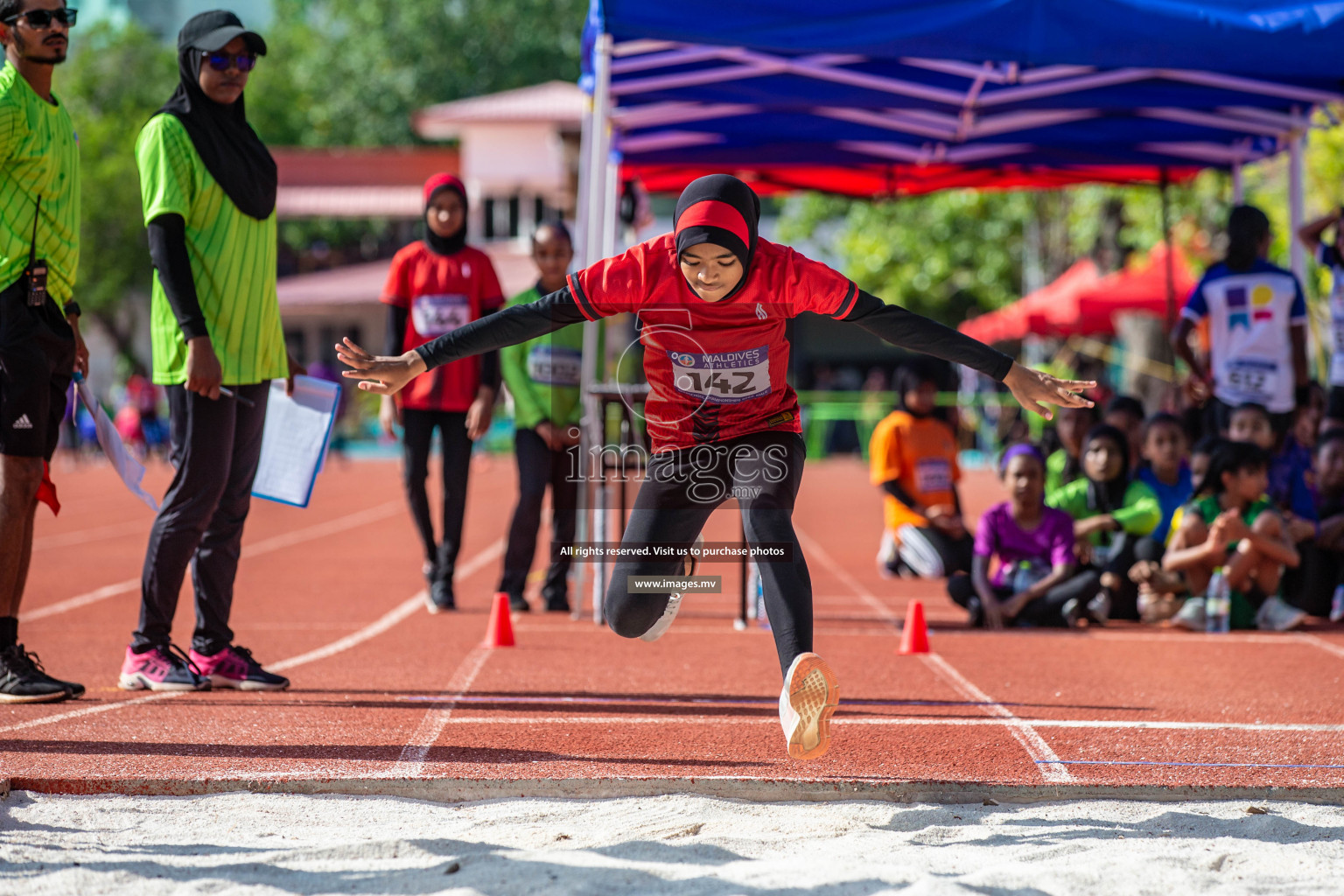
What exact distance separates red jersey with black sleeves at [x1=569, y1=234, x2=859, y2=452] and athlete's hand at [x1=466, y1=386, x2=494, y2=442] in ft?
9.77

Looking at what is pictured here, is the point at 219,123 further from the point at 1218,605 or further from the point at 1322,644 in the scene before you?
the point at 1322,644

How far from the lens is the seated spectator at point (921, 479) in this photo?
807 cm

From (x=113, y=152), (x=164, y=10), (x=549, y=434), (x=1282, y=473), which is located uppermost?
(x=164, y=10)

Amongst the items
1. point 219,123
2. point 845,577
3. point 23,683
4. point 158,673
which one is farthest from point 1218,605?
point 23,683

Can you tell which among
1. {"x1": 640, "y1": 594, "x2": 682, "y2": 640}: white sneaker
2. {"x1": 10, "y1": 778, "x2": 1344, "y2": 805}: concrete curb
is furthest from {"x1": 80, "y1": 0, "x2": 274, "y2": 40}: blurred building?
{"x1": 10, "y1": 778, "x2": 1344, "y2": 805}: concrete curb

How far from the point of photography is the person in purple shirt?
698cm

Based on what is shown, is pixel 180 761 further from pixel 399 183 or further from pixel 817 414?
pixel 399 183

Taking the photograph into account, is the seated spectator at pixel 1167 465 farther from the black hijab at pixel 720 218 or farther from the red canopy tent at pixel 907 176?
the black hijab at pixel 720 218

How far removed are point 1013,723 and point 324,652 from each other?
320 cm

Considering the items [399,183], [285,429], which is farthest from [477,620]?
[399,183]

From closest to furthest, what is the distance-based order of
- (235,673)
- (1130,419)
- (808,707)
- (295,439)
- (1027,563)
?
(808,707) → (235,673) → (295,439) → (1027,563) → (1130,419)

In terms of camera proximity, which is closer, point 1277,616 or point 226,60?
point 226,60

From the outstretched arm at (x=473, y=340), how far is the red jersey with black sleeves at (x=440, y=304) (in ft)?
10.5

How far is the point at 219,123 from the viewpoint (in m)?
4.86
